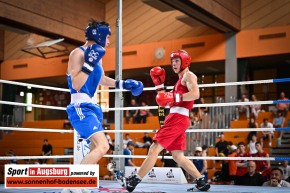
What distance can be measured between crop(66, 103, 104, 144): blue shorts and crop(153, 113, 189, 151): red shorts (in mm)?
737

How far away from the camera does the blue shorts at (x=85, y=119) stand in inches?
117

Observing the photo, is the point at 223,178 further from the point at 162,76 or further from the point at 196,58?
the point at 196,58

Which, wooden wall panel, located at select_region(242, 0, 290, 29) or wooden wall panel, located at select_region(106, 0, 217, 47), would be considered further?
wooden wall panel, located at select_region(106, 0, 217, 47)

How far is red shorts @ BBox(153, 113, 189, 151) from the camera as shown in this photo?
363 cm

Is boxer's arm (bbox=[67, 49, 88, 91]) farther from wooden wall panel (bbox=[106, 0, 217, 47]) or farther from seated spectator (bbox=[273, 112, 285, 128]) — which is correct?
wooden wall panel (bbox=[106, 0, 217, 47])

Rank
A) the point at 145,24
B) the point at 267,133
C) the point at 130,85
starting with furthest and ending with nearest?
the point at 145,24 → the point at 267,133 → the point at 130,85

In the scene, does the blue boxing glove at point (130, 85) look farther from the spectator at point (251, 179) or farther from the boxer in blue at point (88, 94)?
the spectator at point (251, 179)

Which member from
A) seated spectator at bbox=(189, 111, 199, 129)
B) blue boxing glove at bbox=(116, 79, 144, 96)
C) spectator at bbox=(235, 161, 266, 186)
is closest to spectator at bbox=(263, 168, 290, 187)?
spectator at bbox=(235, 161, 266, 186)

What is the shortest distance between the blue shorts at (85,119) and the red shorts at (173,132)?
0.74 metres

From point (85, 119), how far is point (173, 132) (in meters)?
0.92

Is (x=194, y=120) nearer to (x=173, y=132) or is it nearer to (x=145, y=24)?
(x=145, y=24)

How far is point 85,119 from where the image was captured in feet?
9.84

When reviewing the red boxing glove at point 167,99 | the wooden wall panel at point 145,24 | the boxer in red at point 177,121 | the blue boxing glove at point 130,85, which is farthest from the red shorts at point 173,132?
the wooden wall panel at point 145,24

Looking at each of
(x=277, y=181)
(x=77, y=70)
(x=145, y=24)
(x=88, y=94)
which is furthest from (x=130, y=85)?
(x=145, y=24)
